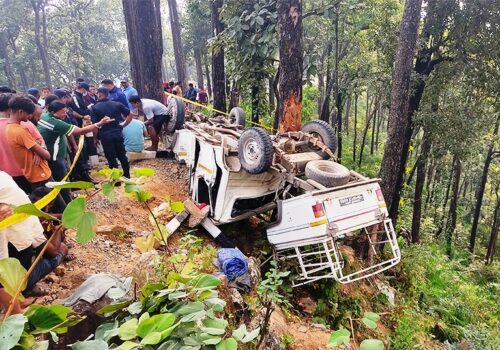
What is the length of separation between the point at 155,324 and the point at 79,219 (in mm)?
478

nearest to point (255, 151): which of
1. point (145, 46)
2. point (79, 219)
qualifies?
point (79, 219)

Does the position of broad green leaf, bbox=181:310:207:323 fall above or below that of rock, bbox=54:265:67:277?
above

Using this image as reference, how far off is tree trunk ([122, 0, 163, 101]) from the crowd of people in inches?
49.6

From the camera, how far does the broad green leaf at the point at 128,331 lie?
1.30 metres

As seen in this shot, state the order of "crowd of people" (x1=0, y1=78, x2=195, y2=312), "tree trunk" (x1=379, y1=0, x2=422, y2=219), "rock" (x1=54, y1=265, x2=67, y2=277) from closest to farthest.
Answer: "crowd of people" (x1=0, y1=78, x2=195, y2=312) < "rock" (x1=54, y1=265, x2=67, y2=277) < "tree trunk" (x1=379, y1=0, x2=422, y2=219)

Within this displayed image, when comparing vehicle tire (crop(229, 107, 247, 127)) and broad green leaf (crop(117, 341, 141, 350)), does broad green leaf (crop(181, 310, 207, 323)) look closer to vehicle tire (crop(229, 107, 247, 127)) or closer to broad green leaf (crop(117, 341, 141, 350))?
broad green leaf (crop(117, 341, 141, 350))

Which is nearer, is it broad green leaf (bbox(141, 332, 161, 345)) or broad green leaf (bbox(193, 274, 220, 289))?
broad green leaf (bbox(141, 332, 161, 345))

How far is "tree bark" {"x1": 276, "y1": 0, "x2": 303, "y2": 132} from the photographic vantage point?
7160 mm

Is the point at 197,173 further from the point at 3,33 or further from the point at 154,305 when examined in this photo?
the point at 3,33

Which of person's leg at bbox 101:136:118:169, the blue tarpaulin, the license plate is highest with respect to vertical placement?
person's leg at bbox 101:136:118:169

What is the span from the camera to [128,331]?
133 cm

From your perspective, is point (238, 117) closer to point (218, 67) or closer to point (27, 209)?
point (218, 67)

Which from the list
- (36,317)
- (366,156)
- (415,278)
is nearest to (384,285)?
(415,278)

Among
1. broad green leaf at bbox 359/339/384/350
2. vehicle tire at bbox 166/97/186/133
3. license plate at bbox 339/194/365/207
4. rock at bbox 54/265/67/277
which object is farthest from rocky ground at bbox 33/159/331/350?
broad green leaf at bbox 359/339/384/350
